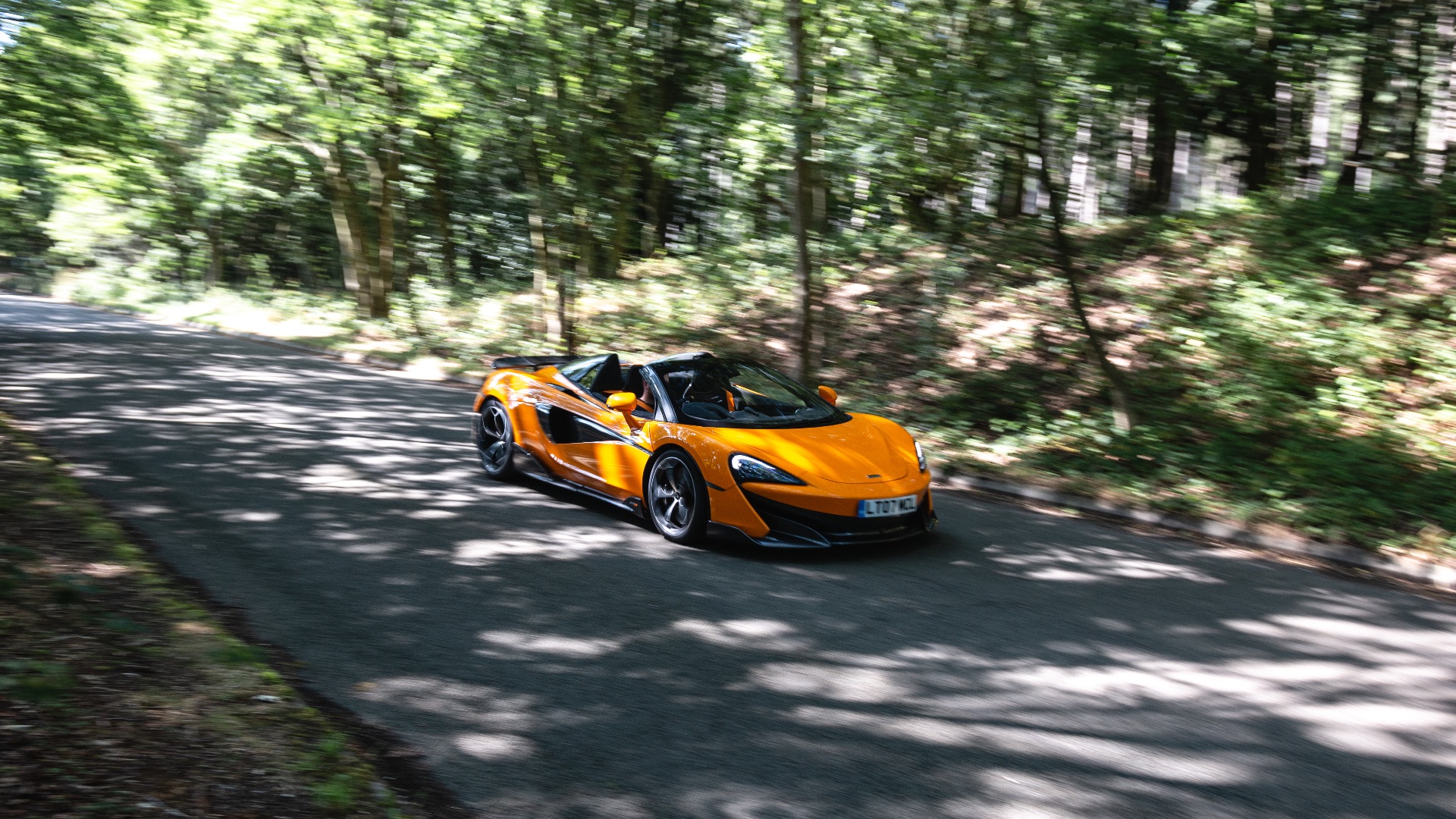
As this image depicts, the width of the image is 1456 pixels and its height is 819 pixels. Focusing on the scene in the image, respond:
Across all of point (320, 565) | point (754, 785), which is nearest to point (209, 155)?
point (320, 565)

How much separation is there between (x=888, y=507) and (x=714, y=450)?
1.27m

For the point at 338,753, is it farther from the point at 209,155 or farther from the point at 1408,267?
the point at 209,155

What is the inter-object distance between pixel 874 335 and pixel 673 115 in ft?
15.4

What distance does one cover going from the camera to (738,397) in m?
8.06

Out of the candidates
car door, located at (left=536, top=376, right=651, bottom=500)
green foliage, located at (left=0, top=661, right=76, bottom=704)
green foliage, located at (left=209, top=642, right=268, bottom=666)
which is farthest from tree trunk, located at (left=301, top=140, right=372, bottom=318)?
green foliage, located at (left=0, top=661, right=76, bottom=704)

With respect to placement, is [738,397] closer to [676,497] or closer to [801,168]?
[676,497]

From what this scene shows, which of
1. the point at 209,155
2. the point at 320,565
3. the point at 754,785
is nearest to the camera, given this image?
the point at 754,785

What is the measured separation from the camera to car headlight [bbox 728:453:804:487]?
6926 mm

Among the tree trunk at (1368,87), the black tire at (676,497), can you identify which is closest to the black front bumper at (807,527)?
the black tire at (676,497)

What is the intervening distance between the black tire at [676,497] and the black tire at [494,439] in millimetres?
2106

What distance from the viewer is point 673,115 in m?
14.1

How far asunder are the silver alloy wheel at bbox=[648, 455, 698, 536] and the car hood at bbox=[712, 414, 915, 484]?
0.41 meters

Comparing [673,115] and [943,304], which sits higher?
[673,115]

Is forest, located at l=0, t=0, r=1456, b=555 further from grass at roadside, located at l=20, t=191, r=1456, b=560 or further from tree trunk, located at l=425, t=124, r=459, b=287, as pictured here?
tree trunk, located at l=425, t=124, r=459, b=287
